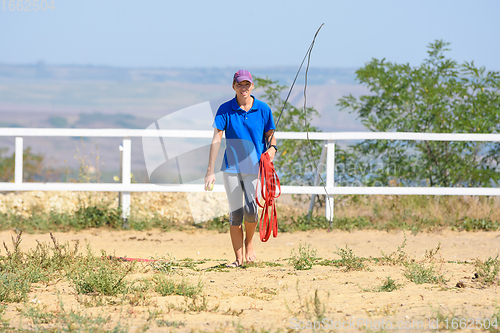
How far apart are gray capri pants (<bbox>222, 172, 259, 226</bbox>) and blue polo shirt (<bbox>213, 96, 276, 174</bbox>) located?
8 cm

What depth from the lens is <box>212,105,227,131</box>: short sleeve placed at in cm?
539

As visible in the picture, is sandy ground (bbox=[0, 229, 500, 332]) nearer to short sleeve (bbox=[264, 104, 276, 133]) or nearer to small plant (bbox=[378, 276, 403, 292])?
small plant (bbox=[378, 276, 403, 292])

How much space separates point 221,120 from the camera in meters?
5.41

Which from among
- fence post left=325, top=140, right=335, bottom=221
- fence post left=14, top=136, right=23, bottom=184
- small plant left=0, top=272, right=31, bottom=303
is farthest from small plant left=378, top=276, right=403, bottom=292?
fence post left=14, top=136, right=23, bottom=184

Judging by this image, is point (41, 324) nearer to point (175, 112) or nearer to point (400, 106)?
point (175, 112)

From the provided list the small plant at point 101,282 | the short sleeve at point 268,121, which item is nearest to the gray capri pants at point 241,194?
the short sleeve at point 268,121

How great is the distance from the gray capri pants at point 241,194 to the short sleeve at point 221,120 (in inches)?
19.0

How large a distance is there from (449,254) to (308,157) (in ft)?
11.6

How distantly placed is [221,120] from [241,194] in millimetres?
797

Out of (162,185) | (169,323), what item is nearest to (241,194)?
(169,323)

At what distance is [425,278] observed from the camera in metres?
4.75

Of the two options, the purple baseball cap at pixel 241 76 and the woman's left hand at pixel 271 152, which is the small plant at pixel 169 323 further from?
the purple baseball cap at pixel 241 76

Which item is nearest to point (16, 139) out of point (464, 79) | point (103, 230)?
point (103, 230)

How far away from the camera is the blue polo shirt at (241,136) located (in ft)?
17.6
